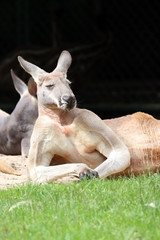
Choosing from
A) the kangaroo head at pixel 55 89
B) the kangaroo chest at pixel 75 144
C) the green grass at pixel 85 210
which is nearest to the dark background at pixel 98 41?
the kangaroo head at pixel 55 89

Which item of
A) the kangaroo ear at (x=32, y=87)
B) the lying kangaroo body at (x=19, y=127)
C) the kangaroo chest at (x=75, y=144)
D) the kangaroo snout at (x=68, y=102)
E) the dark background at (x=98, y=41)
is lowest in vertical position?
the dark background at (x=98, y=41)

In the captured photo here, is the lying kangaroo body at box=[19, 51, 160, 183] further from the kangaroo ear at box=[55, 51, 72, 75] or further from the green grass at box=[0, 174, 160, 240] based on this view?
the green grass at box=[0, 174, 160, 240]

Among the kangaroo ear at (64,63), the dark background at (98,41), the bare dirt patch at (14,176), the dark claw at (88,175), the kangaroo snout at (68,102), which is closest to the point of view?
the dark claw at (88,175)

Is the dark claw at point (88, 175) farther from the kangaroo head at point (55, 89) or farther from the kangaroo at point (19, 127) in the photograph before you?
the kangaroo at point (19, 127)

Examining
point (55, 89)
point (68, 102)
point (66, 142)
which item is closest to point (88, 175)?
point (66, 142)

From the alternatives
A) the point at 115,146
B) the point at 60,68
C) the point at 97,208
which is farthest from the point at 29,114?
the point at 97,208

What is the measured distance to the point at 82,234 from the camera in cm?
420

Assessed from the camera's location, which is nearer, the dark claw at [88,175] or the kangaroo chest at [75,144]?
the dark claw at [88,175]

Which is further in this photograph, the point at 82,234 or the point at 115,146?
the point at 115,146

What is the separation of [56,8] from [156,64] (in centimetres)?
170

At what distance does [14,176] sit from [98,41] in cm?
658

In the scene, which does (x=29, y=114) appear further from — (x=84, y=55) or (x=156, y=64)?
(x=156, y=64)

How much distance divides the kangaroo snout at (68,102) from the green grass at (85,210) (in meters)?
0.57

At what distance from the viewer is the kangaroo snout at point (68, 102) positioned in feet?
19.7
